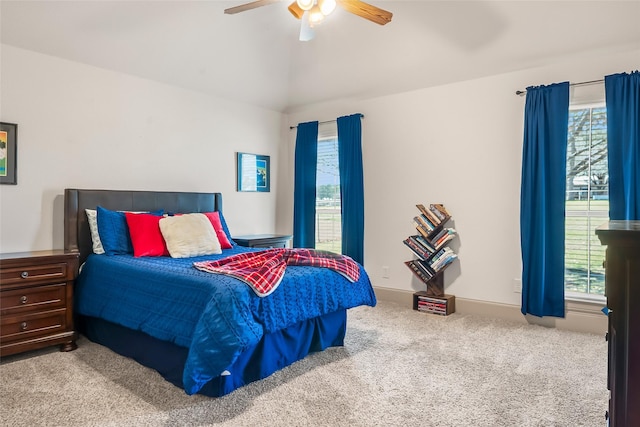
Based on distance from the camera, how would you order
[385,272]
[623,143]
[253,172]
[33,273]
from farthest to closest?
1. [253,172]
2. [385,272]
3. [623,143]
4. [33,273]

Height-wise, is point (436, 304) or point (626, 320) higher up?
point (626, 320)

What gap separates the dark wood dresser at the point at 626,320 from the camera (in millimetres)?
1088

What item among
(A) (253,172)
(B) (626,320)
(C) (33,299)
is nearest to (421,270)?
(A) (253,172)

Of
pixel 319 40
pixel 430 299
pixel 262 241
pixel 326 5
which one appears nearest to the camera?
pixel 326 5

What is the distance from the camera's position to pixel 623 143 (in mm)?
3443

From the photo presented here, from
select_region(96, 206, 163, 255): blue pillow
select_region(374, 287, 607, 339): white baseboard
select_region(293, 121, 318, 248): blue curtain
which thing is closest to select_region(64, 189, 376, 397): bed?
select_region(96, 206, 163, 255): blue pillow

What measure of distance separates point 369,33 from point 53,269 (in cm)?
366

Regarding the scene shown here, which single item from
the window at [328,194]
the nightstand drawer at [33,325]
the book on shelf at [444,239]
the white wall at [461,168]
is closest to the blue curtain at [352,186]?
A: the white wall at [461,168]

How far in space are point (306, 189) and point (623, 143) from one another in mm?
3505

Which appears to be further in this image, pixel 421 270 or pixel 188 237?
pixel 421 270

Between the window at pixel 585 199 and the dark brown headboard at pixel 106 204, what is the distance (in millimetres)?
3802

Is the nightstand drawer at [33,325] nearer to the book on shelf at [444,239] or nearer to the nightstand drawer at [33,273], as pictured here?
the nightstand drawer at [33,273]

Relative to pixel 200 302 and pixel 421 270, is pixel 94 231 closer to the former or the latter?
pixel 200 302

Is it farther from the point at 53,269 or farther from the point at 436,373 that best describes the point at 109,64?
the point at 436,373
